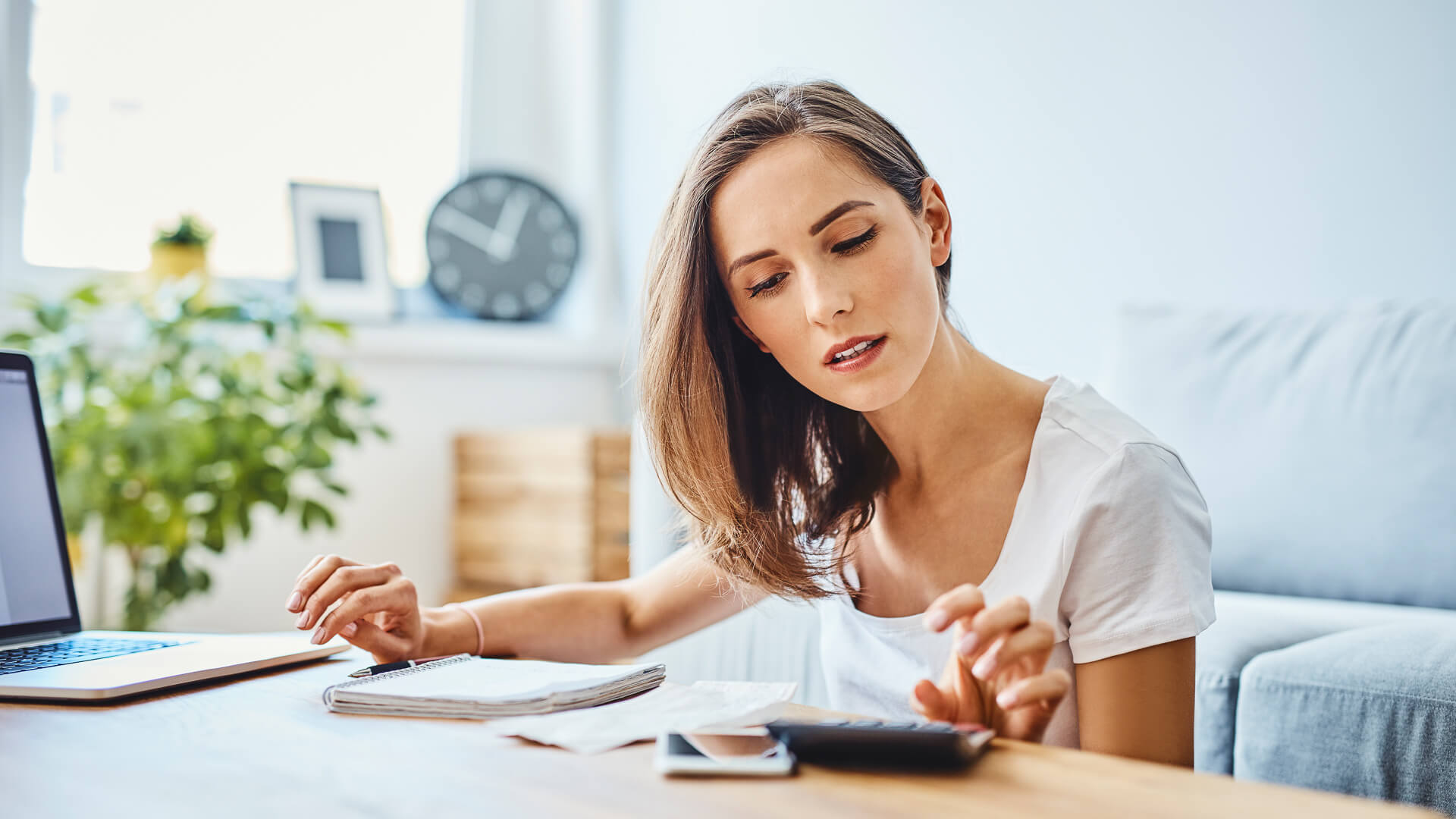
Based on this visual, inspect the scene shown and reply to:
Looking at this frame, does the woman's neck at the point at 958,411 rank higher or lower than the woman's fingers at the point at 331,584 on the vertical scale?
higher

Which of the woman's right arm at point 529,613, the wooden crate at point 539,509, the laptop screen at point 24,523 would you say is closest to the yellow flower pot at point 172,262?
the wooden crate at point 539,509

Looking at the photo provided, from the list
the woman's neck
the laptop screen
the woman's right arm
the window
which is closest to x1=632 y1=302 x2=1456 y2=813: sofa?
the woman's right arm

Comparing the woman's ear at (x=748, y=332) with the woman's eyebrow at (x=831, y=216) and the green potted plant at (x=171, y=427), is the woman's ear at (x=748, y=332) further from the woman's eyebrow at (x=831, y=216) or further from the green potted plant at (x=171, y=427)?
the green potted plant at (x=171, y=427)

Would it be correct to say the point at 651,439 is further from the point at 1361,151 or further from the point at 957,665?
the point at 1361,151

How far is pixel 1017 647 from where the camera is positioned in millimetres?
616

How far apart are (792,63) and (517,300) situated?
1037 millimetres

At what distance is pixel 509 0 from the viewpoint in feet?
11.2

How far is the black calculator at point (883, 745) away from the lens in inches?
21.3

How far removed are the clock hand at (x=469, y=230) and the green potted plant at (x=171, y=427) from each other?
0.84 m

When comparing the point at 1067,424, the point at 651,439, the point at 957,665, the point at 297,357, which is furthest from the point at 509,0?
the point at 957,665

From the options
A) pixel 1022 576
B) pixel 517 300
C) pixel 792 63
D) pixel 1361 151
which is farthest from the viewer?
pixel 517 300

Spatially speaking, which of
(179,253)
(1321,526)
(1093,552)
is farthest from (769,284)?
(179,253)

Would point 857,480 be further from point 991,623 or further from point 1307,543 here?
point 1307,543

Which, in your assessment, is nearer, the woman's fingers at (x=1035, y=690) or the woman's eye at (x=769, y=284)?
the woman's fingers at (x=1035, y=690)
